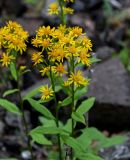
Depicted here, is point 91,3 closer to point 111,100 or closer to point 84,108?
point 111,100

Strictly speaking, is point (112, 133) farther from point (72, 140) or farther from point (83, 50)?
point (83, 50)

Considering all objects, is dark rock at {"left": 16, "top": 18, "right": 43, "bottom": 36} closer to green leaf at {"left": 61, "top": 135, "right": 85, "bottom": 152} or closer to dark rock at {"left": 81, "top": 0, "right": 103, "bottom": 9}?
dark rock at {"left": 81, "top": 0, "right": 103, "bottom": 9}

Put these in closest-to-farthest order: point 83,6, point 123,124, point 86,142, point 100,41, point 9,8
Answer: point 86,142, point 123,124, point 100,41, point 9,8, point 83,6

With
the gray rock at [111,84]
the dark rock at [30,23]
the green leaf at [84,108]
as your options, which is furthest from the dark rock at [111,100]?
the green leaf at [84,108]

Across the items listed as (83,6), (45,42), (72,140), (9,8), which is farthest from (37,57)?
(83,6)

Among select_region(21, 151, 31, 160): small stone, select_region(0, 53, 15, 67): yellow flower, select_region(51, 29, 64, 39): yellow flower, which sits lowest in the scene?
select_region(21, 151, 31, 160): small stone

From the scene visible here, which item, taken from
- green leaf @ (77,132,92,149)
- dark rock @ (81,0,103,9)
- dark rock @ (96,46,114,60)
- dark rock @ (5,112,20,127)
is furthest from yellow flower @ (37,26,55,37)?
dark rock @ (81,0,103,9)

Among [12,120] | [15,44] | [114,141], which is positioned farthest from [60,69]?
[12,120]

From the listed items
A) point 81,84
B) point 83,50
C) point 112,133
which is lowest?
point 112,133
